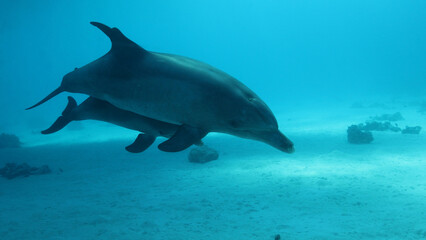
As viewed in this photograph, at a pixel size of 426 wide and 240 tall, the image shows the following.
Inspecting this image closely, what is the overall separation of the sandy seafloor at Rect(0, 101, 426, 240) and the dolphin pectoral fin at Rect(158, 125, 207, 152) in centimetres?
271

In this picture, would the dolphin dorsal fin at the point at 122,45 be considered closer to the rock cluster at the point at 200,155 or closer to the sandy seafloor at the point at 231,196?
the sandy seafloor at the point at 231,196

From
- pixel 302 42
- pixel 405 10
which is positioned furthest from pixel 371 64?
pixel 302 42

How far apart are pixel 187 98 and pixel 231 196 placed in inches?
190

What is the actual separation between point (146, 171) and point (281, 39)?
198365 millimetres

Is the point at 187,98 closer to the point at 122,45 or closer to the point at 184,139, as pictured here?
the point at 184,139

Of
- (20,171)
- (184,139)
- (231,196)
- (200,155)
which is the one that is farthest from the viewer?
(200,155)

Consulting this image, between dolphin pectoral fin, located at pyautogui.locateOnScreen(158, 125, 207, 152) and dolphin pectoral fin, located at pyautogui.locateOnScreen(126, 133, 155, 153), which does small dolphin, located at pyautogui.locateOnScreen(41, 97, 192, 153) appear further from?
dolphin pectoral fin, located at pyautogui.locateOnScreen(158, 125, 207, 152)

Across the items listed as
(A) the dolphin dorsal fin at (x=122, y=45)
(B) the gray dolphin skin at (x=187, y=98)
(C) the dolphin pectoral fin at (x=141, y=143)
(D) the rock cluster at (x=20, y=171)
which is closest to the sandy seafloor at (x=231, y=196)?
(D) the rock cluster at (x=20, y=171)

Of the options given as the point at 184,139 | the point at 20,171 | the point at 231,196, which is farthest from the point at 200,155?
the point at 184,139

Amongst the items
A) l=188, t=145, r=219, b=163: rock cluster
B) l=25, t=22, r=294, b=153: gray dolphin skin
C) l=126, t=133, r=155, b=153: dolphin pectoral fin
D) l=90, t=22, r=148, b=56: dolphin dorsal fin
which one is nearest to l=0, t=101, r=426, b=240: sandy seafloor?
l=188, t=145, r=219, b=163: rock cluster

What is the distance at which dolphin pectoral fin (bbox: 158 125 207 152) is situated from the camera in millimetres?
2592

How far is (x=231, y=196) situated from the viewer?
7.02 metres

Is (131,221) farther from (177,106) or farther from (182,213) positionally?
(177,106)

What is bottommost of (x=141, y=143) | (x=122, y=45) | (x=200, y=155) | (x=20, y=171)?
(x=141, y=143)
